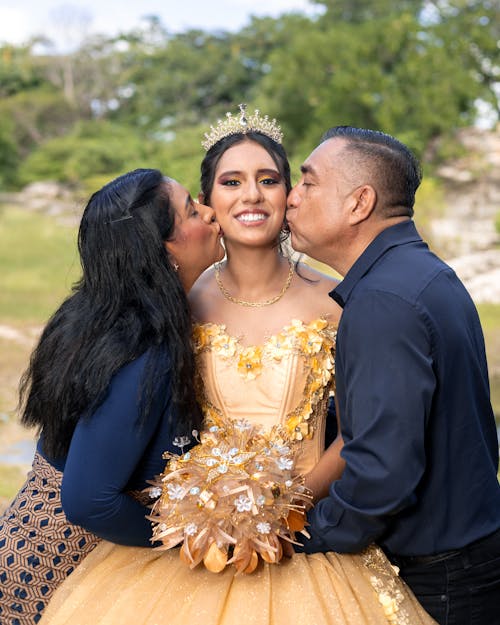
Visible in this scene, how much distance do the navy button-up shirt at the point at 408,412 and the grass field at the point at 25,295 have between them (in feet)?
4.68

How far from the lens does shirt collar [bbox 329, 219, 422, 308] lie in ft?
8.57

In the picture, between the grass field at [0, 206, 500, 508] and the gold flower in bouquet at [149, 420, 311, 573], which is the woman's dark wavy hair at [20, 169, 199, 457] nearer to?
the gold flower in bouquet at [149, 420, 311, 573]

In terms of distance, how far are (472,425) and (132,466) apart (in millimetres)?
1115

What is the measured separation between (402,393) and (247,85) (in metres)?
37.5

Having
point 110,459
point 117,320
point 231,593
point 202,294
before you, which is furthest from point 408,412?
point 202,294

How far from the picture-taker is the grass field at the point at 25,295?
32.5ft

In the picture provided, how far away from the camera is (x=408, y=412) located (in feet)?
7.64

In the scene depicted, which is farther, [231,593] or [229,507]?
[231,593]

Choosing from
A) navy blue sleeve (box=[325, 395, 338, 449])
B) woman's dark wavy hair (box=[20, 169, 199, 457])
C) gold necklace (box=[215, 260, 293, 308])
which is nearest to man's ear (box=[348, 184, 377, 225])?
woman's dark wavy hair (box=[20, 169, 199, 457])

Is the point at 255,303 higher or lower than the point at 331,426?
higher

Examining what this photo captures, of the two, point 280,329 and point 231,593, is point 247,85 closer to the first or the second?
point 280,329

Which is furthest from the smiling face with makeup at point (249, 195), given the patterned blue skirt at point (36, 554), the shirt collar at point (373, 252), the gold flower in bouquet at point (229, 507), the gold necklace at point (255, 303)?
the patterned blue skirt at point (36, 554)

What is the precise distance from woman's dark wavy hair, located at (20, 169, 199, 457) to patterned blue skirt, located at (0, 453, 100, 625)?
26 cm

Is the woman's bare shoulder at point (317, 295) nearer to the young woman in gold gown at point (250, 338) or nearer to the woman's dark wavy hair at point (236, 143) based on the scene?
the young woman in gold gown at point (250, 338)
